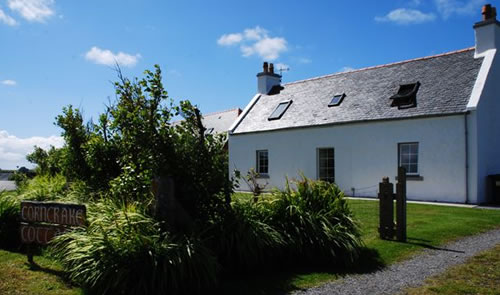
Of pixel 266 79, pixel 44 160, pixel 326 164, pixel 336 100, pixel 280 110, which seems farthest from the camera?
pixel 266 79

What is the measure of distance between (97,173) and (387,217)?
6.78 m

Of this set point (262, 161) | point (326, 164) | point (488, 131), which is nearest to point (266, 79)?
point (262, 161)

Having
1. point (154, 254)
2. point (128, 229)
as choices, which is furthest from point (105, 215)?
point (154, 254)

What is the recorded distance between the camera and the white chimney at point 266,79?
2409 centimetres

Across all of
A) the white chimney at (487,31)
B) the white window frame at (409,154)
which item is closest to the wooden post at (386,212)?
the white window frame at (409,154)

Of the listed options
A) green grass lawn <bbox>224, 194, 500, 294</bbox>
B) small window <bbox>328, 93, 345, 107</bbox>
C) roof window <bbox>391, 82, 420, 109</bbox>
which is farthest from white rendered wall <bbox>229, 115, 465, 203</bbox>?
green grass lawn <bbox>224, 194, 500, 294</bbox>

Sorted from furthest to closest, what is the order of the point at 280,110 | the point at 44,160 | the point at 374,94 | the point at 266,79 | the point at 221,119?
the point at 221,119, the point at 266,79, the point at 280,110, the point at 44,160, the point at 374,94

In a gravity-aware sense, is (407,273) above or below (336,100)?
below

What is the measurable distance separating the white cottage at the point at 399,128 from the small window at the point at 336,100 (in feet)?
0.20

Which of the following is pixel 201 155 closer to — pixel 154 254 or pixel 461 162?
Answer: pixel 154 254

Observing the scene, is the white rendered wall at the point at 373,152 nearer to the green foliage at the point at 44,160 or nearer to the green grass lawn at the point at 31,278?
the green foliage at the point at 44,160

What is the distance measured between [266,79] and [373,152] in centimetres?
965

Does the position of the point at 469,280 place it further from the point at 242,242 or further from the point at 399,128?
the point at 399,128

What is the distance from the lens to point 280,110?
21109 millimetres
